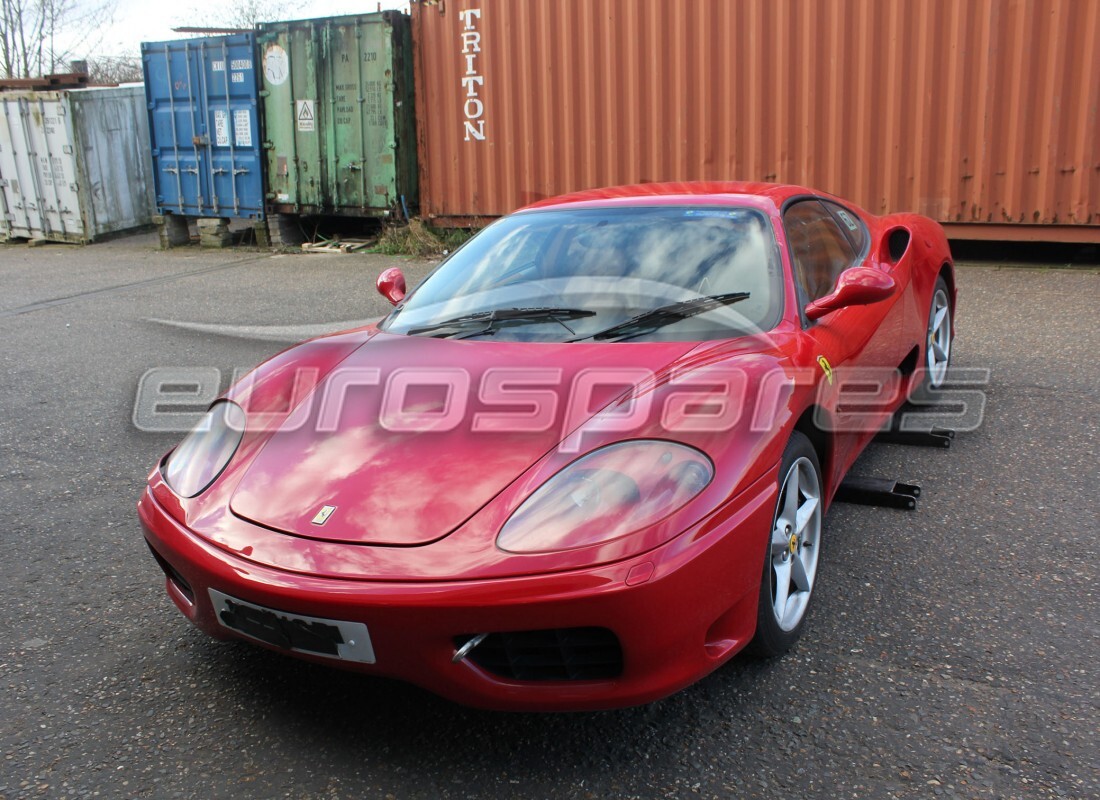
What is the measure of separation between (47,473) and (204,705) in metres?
2.26

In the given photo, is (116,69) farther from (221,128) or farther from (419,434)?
(419,434)

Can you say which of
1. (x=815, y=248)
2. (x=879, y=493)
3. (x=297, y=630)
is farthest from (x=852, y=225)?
(x=297, y=630)

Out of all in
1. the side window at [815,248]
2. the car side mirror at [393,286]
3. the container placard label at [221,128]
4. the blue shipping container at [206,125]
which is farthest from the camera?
the container placard label at [221,128]

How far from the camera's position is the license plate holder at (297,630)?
6.55 ft

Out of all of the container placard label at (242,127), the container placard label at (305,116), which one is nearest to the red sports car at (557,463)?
the container placard label at (305,116)

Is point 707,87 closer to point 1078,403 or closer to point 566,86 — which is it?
point 566,86

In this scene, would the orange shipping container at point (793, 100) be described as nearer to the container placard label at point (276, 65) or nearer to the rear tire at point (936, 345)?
the container placard label at point (276, 65)

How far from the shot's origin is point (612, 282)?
10.2 ft

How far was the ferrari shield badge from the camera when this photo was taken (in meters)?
2.18

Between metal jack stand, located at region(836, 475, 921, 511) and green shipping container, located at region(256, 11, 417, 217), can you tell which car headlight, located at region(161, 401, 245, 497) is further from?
green shipping container, located at region(256, 11, 417, 217)

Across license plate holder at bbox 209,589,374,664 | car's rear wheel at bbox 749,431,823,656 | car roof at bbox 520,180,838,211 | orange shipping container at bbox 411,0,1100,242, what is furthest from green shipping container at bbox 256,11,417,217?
license plate holder at bbox 209,589,374,664

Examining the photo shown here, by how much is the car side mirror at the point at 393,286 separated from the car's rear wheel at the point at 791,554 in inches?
65.2

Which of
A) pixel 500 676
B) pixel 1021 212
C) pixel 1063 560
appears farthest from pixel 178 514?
pixel 1021 212

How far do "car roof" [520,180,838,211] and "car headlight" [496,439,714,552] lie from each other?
1.44 metres
